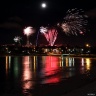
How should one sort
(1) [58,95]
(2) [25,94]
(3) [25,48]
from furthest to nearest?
(3) [25,48] < (2) [25,94] < (1) [58,95]

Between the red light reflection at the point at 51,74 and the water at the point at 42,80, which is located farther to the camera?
the red light reflection at the point at 51,74

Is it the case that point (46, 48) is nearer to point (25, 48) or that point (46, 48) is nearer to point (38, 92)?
point (25, 48)

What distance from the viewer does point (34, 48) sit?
191 m

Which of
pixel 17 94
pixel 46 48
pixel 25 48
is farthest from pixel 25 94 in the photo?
pixel 46 48

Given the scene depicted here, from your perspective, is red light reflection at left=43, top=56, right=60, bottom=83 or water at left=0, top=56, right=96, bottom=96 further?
red light reflection at left=43, top=56, right=60, bottom=83

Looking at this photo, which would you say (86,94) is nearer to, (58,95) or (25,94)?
(58,95)

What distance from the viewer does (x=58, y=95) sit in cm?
1435

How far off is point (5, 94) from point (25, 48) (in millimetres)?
171347

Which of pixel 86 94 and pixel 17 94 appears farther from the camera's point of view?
pixel 17 94

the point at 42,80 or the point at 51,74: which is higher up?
the point at 51,74

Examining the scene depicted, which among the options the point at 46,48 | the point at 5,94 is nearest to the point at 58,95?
the point at 5,94

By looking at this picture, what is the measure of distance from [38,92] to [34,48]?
175469mm

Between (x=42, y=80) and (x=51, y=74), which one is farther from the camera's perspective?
(x=51, y=74)

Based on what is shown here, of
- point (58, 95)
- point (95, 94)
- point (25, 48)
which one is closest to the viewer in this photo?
point (95, 94)
